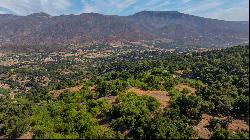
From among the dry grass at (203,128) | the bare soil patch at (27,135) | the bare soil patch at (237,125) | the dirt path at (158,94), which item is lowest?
the dry grass at (203,128)

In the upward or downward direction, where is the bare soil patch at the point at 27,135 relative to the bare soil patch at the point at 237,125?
downward

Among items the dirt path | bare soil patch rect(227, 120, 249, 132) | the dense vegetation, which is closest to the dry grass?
the dense vegetation

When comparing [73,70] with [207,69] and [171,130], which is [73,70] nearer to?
[207,69]

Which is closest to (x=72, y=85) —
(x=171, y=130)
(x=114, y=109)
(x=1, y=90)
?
(x=114, y=109)

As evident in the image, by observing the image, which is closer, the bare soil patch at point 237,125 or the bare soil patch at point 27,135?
the bare soil patch at point 27,135

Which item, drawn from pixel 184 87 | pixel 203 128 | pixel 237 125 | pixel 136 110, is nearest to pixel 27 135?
pixel 136 110

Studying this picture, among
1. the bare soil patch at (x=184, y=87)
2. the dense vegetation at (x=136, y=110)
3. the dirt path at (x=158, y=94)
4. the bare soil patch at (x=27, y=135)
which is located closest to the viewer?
the bare soil patch at (x=27, y=135)

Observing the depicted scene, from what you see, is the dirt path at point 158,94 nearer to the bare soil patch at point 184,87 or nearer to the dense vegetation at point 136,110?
the dense vegetation at point 136,110

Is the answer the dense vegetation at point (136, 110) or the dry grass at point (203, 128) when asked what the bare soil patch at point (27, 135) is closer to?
the dense vegetation at point (136, 110)

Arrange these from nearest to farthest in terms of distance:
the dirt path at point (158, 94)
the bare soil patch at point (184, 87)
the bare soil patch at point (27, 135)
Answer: the bare soil patch at point (27, 135)
the dirt path at point (158, 94)
the bare soil patch at point (184, 87)

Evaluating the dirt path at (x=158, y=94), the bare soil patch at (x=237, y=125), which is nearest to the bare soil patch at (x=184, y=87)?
the dirt path at (x=158, y=94)

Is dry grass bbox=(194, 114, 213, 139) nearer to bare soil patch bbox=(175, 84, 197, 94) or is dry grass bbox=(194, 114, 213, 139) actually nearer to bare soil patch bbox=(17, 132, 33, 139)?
bare soil patch bbox=(175, 84, 197, 94)
